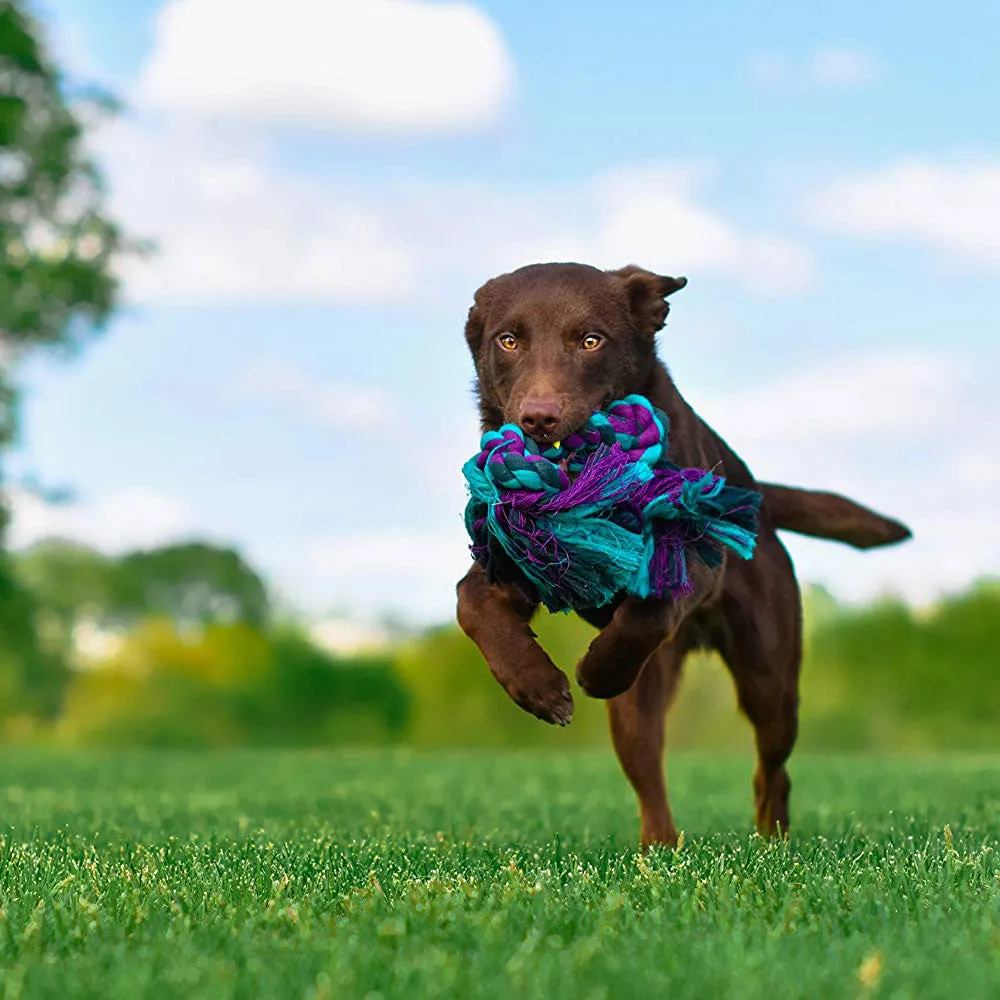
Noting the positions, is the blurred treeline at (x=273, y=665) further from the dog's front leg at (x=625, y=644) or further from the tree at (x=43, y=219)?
the dog's front leg at (x=625, y=644)

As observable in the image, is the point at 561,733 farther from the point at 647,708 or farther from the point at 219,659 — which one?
the point at 647,708

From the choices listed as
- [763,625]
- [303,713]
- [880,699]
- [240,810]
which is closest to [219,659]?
[303,713]

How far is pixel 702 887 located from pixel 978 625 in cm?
1716

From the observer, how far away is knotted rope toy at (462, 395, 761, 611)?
465 cm

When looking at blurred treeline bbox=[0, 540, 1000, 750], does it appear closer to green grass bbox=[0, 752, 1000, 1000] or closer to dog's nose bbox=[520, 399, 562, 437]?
green grass bbox=[0, 752, 1000, 1000]

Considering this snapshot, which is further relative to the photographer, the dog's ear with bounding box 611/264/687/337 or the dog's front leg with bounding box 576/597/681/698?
the dog's ear with bounding box 611/264/687/337

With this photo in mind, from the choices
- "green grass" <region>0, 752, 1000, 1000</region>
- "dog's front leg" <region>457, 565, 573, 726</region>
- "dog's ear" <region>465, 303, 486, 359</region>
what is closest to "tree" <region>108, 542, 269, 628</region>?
"green grass" <region>0, 752, 1000, 1000</region>

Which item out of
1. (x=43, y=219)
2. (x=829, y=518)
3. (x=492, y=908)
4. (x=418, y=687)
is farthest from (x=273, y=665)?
(x=492, y=908)

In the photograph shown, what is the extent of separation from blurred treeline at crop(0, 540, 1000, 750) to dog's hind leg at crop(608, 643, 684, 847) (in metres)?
11.7

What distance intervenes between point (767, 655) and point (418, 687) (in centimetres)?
1719

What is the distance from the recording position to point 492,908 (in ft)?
12.2

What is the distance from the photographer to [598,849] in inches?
209

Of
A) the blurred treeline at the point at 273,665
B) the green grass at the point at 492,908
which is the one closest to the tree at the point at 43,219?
the blurred treeline at the point at 273,665

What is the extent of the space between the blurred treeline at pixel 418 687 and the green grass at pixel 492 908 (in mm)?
11563
